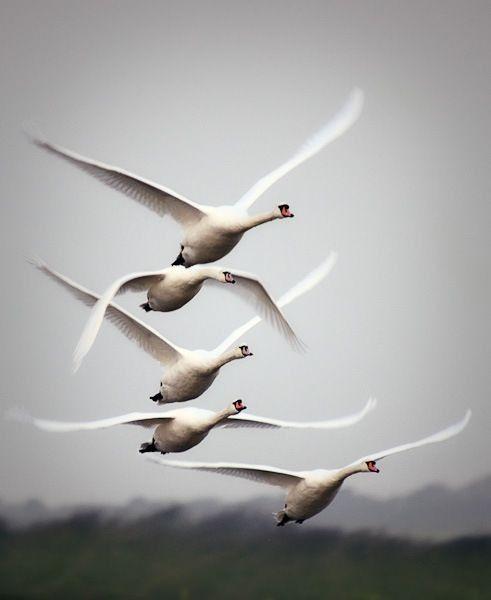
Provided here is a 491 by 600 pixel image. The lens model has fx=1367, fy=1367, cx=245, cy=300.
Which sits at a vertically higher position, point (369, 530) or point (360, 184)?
point (360, 184)

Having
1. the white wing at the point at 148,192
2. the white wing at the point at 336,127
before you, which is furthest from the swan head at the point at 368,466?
the white wing at the point at 336,127

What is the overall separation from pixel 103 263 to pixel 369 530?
6.58ft

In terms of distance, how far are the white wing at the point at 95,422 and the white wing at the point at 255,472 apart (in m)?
0.31

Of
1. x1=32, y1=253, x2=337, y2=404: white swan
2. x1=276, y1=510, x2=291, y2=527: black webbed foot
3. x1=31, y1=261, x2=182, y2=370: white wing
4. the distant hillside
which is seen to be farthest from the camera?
the distant hillside

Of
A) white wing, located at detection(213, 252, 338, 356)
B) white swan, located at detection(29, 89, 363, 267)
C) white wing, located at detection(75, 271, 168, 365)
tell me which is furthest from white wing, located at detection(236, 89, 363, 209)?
white wing, located at detection(213, 252, 338, 356)

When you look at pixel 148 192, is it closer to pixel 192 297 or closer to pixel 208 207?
pixel 208 207

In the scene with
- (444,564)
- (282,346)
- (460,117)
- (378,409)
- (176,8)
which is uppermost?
(176,8)

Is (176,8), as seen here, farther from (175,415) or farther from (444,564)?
(444,564)

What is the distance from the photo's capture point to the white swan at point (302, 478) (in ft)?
18.5

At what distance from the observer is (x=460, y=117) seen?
6.92 m

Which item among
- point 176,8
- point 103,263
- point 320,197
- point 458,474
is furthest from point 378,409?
point 176,8

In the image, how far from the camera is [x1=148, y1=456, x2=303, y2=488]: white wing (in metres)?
5.66

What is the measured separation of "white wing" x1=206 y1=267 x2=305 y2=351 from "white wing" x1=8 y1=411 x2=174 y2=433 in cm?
57

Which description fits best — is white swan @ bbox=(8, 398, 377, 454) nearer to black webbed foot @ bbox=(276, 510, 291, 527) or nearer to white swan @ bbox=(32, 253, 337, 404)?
white swan @ bbox=(32, 253, 337, 404)
